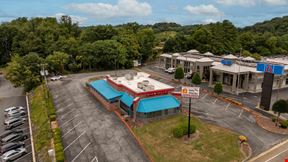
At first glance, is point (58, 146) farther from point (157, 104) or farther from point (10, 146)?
point (157, 104)

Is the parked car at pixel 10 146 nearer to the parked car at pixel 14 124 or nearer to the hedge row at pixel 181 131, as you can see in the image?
the parked car at pixel 14 124

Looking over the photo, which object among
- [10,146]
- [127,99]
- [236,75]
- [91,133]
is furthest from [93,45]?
[10,146]

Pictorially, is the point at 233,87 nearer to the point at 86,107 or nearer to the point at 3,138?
the point at 86,107

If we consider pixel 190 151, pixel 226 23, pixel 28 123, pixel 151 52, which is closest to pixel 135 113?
pixel 190 151

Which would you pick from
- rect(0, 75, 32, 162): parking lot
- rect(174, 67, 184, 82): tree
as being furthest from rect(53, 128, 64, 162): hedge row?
rect(174, 67, 184, 82): tree

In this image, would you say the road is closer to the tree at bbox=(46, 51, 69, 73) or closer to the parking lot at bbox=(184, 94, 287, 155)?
the parking lot at bbox=(184, 94, 287, 155)

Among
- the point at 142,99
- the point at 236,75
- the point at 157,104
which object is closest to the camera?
the point at 157,104
